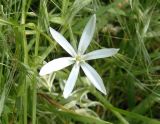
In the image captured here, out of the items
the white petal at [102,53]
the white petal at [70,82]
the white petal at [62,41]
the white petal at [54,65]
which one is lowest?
the white petal at [70,82]

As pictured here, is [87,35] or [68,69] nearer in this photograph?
[87,35]

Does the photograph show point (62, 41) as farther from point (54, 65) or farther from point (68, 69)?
point (68, 69)

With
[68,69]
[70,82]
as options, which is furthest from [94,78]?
[68,69]

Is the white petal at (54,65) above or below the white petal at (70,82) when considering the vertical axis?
above

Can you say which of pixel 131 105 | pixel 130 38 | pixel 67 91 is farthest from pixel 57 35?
pixel 131 105

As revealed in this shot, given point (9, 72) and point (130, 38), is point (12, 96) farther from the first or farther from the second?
point (130, 38)

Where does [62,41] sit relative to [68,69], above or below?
above
